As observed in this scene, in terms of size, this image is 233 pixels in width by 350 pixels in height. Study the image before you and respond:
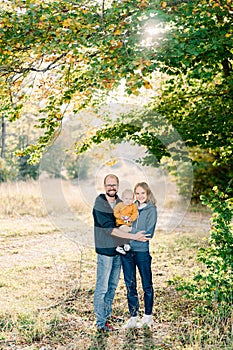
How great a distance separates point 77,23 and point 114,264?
2.61 metres

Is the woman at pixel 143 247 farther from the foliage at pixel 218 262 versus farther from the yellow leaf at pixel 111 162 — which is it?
the yellow leaf at pixel 111 162

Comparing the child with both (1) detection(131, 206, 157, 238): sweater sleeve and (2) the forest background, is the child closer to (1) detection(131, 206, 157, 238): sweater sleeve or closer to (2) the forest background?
(1) detection(131, 206, 157, 238): sweater sleeve

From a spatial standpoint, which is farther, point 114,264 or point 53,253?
point 53,253

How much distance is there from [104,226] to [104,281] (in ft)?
1.99

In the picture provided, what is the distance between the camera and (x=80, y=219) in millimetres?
12672

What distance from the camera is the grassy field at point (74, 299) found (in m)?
5.05

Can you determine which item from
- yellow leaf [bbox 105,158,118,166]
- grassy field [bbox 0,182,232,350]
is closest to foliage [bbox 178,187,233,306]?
Answer: grassy field [bbox 0,182,232,350]

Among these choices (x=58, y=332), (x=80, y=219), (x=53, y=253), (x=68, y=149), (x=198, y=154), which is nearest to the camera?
(x=58, y=332)

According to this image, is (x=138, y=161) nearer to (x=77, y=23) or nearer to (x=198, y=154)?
(x=77, y=23)

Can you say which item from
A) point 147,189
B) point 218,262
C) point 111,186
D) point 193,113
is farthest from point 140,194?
point 193,113

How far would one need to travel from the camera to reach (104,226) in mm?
4977

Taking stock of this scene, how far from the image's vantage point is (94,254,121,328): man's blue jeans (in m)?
5.14

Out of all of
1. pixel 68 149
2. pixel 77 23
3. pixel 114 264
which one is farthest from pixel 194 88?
pixel 114 264

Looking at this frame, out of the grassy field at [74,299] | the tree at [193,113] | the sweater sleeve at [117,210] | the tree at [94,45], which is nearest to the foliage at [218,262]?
the grassy field at [74,299]
